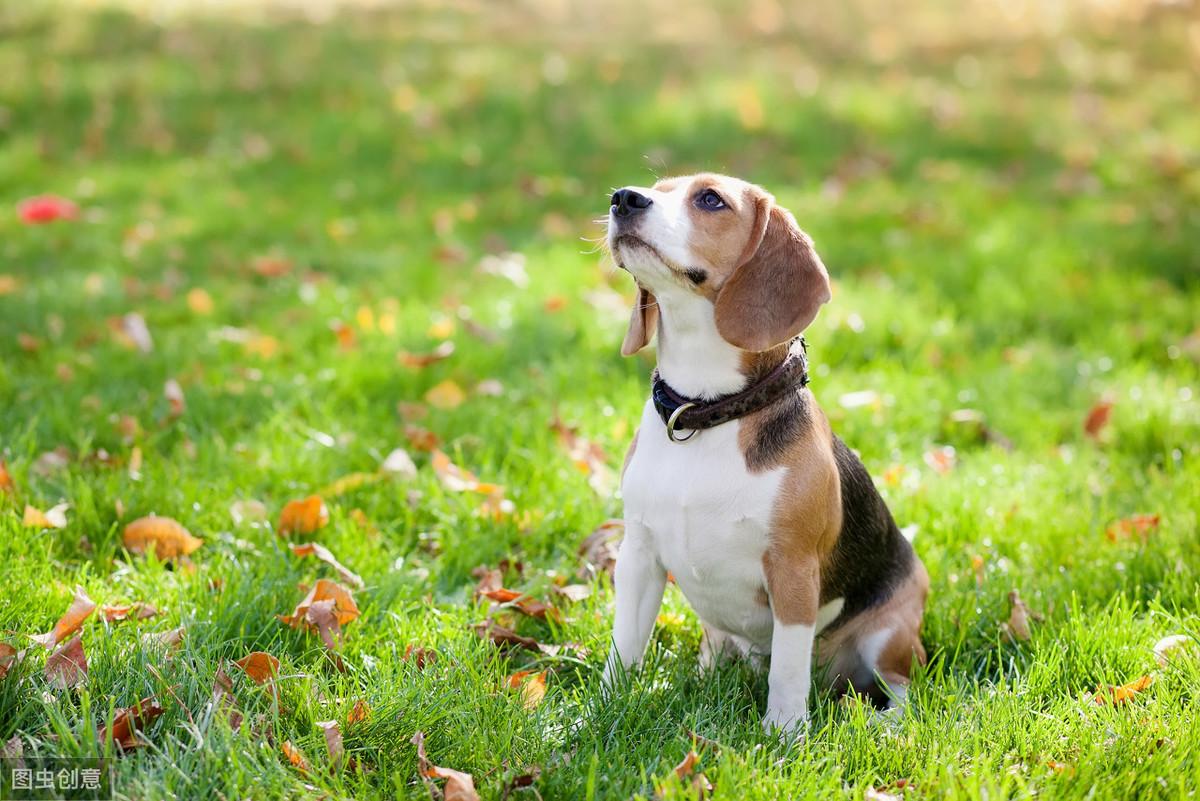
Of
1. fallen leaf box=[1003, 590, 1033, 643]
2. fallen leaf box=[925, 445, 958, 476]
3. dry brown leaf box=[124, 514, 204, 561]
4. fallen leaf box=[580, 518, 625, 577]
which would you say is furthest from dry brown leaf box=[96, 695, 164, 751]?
fallen leaf box=[925, 445, 958, 476]

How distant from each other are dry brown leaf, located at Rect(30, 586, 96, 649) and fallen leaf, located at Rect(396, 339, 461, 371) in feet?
7.98

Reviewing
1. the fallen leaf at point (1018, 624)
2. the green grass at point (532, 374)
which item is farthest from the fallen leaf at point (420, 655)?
the fallen leaf at point (1018, 624)

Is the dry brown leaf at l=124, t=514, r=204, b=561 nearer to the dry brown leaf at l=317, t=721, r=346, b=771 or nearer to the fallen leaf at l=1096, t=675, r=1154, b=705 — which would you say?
the dry brown leaf at l=317, t=721, r=346, b=771

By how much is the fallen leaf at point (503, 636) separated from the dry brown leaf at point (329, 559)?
426 millimetres

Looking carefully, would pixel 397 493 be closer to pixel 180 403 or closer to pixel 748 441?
pixel 180 403

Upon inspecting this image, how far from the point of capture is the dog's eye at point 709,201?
3176 millimetres

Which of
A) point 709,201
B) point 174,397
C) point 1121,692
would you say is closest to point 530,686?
point 709,201

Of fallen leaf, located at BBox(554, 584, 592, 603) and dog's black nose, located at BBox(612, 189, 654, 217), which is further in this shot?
fallen leaf, located at BBox(554, 584, 592, 603)

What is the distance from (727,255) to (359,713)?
155 centimetres

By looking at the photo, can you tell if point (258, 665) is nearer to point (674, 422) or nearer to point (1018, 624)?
point (674, 422)

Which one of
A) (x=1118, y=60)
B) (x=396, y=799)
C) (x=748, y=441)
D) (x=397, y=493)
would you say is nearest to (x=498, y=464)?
(x=397, y=493)

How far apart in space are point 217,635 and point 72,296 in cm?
372

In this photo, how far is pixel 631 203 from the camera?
304 centimetres

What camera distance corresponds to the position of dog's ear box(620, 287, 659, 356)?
346 centimetres
